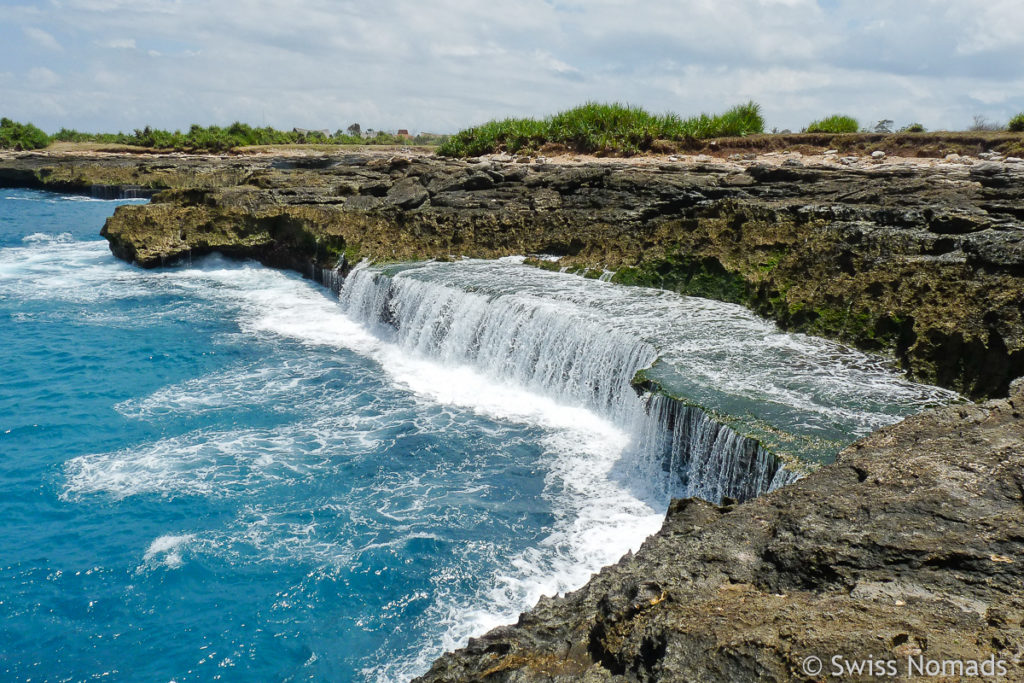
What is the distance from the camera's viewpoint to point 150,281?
20438 mm

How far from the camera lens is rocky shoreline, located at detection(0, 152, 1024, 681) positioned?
135 inches

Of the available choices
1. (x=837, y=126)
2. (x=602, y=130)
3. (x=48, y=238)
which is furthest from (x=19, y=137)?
(x=837, y=126)

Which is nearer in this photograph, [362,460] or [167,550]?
[167,550]

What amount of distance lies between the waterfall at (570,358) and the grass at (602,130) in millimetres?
14581

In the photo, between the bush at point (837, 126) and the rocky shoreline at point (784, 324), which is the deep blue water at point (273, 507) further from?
the bush at point (837, 126)

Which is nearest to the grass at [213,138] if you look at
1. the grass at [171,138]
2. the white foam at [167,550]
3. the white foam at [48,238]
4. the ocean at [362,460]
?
the grass at [171,138]

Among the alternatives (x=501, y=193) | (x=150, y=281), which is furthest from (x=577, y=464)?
(x=150, y=281)

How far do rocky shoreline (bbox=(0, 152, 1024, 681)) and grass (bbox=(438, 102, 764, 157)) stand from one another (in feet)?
9.52

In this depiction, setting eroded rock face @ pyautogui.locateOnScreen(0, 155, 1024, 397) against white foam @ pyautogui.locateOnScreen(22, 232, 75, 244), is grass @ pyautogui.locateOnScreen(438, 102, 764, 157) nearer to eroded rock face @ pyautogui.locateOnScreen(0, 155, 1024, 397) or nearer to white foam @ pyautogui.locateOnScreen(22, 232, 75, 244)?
eroded rock face @ pyautogui.locateOnScreen(0, 155, 1024, 397)

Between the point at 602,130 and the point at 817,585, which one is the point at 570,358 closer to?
the point at 817,585

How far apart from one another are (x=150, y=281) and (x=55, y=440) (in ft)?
37.4

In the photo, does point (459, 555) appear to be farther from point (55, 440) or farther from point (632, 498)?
point (55, 440)

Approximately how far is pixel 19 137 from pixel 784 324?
220ft

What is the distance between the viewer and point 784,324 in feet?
36.2
